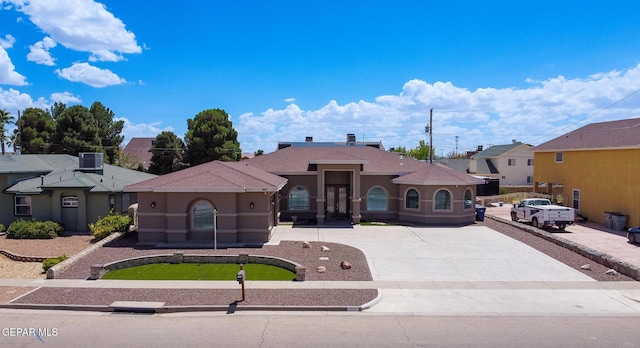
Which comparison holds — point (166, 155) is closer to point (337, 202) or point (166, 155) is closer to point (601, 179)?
point (337, 202)

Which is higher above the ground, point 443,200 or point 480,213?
point 443,200

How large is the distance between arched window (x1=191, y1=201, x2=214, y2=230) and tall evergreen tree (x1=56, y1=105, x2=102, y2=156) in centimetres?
2717

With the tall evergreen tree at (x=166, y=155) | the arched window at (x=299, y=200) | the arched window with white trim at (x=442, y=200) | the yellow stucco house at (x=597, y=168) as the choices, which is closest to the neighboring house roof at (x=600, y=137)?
the yellow stucco house at (x=597, y=168)

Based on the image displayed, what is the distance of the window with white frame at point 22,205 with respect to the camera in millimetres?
24750

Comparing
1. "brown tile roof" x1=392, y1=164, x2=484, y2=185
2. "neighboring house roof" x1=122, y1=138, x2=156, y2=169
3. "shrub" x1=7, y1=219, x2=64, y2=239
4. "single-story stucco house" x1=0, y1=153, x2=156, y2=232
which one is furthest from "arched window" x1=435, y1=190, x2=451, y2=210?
"neighboring house roof" x1=122, y1=138, x2=156, y2=169

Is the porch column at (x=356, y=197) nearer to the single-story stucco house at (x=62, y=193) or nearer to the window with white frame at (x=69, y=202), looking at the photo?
the single-story stucco house at (x=62, y=193)

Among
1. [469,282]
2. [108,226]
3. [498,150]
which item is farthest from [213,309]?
[498,150]

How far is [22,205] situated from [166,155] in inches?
1097

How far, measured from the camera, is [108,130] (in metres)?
49.2

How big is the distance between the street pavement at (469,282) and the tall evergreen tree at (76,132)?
29193 mm

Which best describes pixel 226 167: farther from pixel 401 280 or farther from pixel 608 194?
pixel 608 194

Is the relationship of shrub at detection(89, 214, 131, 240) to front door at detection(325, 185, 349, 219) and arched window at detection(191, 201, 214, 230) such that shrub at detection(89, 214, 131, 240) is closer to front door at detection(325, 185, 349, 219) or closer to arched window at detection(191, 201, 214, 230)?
arched window at detection(191, 201, 214, 230)

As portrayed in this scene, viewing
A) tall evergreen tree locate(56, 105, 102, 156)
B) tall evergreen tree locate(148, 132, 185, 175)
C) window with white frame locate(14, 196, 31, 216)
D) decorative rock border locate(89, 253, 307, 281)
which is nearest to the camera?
decorative rock border locate(89, 253, 307, 281)

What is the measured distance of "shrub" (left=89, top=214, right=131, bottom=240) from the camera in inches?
843
